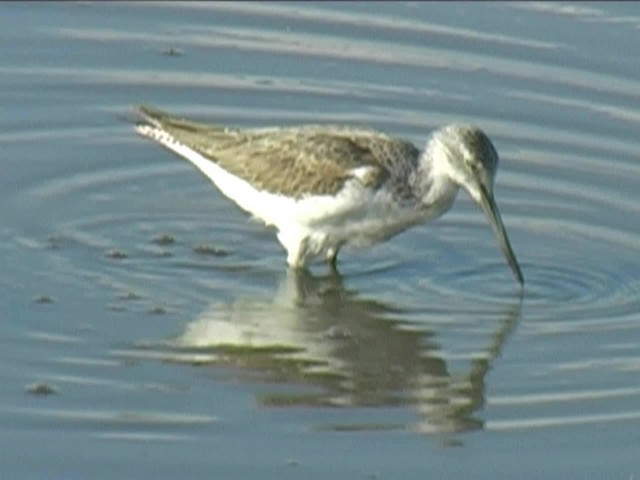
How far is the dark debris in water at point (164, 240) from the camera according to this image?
12445 millimetres

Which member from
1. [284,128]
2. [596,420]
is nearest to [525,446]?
[596,420]

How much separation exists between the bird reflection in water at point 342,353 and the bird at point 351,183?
0.90ft

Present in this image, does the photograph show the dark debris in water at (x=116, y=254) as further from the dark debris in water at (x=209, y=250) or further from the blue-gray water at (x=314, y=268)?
the dark debris in water at (x=209, y=250)

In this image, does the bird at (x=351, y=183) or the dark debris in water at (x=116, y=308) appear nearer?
the dark debris in water at (x=116, y=308)

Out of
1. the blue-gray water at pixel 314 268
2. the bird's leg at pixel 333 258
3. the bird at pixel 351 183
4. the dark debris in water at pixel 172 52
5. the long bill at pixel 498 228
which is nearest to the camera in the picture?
the blue-gray water at pixel 314 268

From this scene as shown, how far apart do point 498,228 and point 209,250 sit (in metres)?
1.39

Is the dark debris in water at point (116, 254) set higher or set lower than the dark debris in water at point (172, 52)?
lower

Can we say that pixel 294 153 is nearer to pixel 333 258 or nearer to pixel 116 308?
pixel 333 258

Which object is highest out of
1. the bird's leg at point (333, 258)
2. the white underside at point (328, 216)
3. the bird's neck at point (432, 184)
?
the bird's neck at point (432, 184)

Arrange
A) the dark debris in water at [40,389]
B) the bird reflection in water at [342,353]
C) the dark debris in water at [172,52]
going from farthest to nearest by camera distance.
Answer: the dark debris in water at [172,52]
the bird reflection in water at [342,353]
the dark debris in water at [40,389]

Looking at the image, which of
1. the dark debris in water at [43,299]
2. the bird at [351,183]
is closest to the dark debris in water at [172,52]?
the bird at [351,183]

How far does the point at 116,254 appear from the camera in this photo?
12.2m

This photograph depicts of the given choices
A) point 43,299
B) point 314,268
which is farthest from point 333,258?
point 43,299

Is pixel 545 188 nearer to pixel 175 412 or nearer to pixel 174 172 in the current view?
pixel 174 172
